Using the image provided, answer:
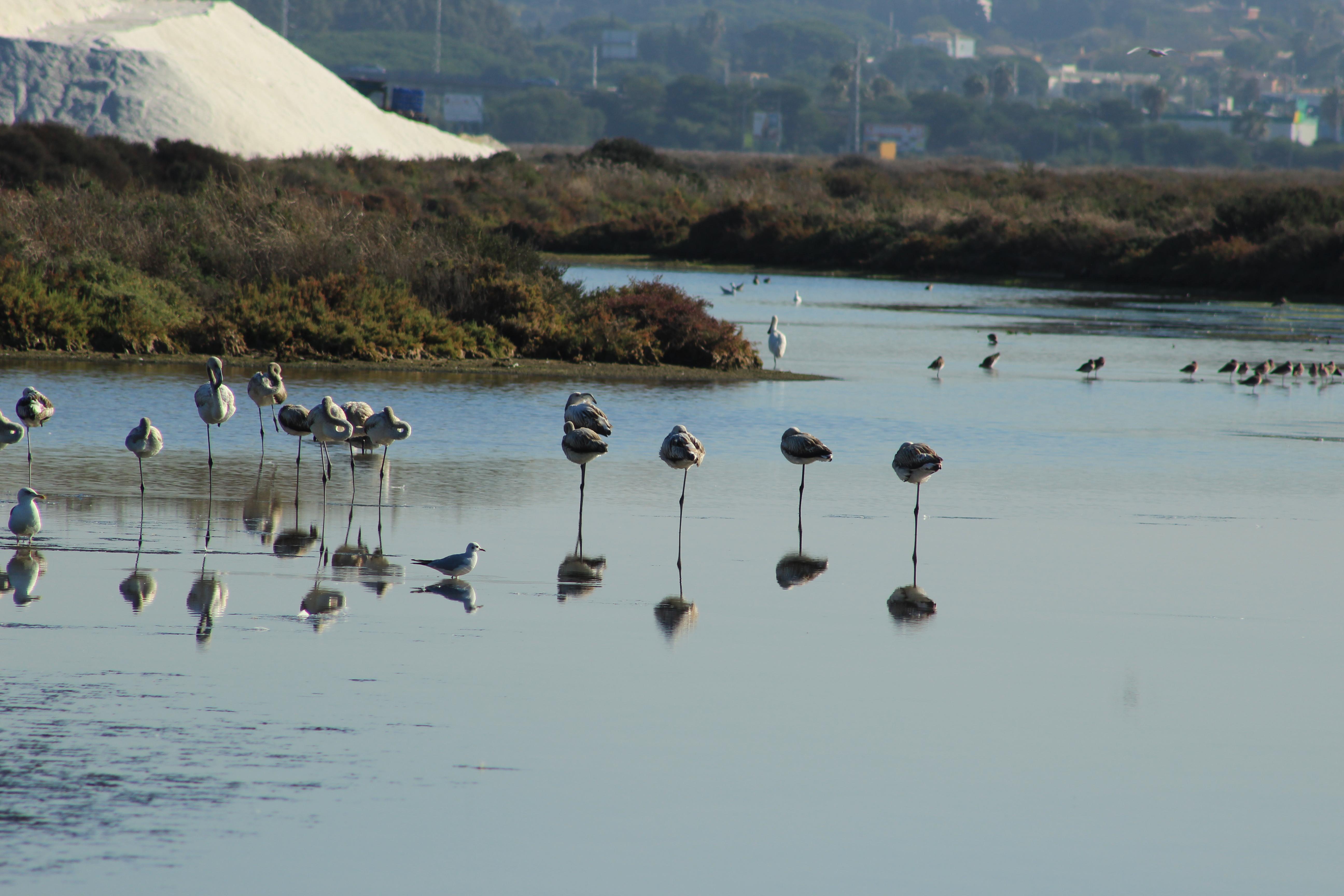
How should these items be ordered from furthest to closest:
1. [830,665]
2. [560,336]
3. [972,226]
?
[972,226] < [560,336] < [830,665]

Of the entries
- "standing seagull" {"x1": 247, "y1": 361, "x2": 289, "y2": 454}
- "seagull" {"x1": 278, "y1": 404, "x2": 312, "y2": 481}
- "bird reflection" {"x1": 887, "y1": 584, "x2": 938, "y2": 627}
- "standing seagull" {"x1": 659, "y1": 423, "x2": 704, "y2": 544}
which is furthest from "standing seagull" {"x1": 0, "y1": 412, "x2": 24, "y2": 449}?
"bird reflection" {"x1": 887, "y1": 584, "x2": 938, "y2": 627}

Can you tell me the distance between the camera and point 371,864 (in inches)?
208

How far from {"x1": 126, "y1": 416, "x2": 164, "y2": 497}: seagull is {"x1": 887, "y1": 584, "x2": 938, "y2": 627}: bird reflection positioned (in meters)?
5.42

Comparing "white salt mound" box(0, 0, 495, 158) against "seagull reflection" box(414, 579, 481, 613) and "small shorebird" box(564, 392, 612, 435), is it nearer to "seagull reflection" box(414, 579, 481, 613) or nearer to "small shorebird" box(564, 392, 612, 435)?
"small shorebird" box(564, 392, 612, 435)

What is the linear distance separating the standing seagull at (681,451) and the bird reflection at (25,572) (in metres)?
4.18

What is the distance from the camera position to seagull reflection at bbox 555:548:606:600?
9.23 metres

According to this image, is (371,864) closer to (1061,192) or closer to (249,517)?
(249,517)

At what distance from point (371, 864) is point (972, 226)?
52165 mm

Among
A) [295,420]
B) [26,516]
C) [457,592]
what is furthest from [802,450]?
[26,516]

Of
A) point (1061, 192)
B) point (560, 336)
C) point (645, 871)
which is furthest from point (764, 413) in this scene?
point (1061, 192)

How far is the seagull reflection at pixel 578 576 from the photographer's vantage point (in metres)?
9.23

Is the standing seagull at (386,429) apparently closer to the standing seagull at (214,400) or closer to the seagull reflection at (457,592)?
the standing seagull at (214,400)

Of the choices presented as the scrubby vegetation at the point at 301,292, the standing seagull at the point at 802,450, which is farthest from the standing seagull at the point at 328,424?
the scrubby vegetation at the point at 301,292

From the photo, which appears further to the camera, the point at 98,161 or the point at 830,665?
the point at 98,161
